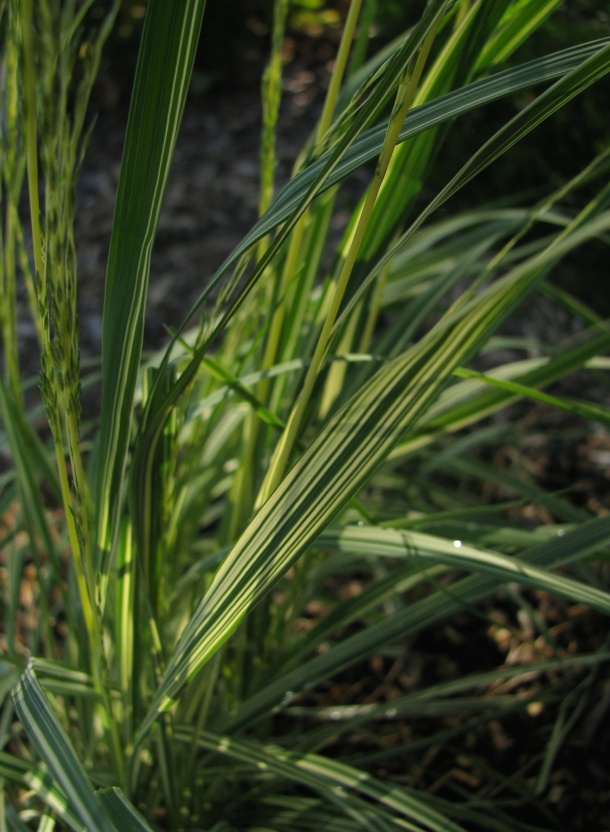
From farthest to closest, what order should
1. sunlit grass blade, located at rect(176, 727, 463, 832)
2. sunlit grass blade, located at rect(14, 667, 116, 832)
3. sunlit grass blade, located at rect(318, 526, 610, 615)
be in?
sunlit grass blade, located at rect(176, 727, 463, 832)
sunlit grass blade, located at rect(318, 526, 610, 615)
sunlit grass blade, located at rect(14, 667, 116, 832)

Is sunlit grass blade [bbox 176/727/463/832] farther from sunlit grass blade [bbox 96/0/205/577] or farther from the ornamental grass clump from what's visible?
sunlit grass blade [bbox 96/0/205/577]

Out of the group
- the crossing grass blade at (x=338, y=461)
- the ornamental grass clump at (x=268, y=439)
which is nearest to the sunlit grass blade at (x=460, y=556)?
the ornamental grass clump at (x=268, y=439)

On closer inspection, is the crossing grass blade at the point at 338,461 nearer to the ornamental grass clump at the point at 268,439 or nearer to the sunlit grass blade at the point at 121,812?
the ornamental grass clump at the point at 268,439

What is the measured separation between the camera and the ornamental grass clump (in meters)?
0.56

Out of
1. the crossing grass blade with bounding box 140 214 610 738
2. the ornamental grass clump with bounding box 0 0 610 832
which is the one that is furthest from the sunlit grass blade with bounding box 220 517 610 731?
the crossing grass blade with bounding box 140 214 610 738

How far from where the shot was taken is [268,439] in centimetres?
93

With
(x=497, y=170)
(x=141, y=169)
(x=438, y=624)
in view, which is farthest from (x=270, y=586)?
(x=497, y=170)

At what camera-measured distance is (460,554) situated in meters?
0.71

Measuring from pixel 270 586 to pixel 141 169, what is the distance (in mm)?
319

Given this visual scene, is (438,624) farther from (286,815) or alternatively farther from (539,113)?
(539,113)

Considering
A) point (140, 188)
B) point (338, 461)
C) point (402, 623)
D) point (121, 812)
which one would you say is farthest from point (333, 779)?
point (140, 188)

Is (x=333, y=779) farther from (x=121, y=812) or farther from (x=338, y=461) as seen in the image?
(x=338, y=461)

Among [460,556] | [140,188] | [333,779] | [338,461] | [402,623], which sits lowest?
[333,779]

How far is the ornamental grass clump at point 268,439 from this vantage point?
0.56 meters
